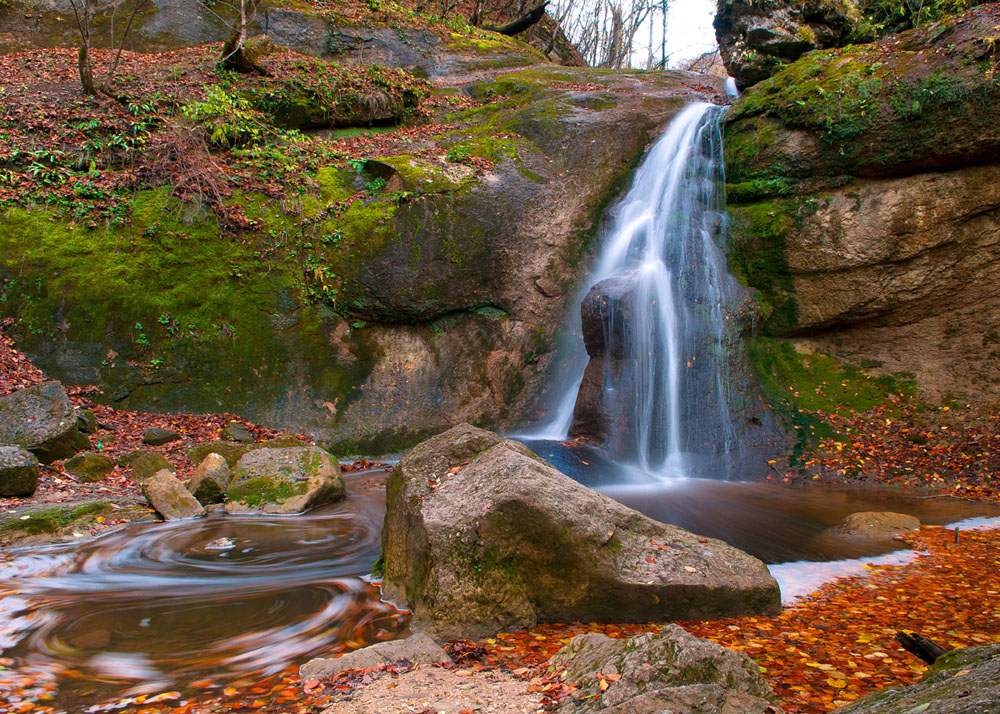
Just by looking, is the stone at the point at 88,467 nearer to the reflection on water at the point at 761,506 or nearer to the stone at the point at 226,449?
the stone at the point at 226,449

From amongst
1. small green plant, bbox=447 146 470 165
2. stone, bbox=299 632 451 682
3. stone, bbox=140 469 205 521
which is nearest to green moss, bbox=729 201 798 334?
small green plant, bbox=447 146 470 165

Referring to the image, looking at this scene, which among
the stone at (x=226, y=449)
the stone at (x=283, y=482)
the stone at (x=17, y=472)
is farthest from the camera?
the stone at (x=226, y=449)

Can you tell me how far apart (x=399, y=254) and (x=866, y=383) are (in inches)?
317

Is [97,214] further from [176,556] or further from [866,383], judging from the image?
[866,383]

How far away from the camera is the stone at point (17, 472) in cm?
634

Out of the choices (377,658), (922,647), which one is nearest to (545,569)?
(377,658)

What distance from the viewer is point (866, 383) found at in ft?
32.8

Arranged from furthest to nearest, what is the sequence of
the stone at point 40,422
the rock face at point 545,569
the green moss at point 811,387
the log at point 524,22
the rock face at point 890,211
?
1. the log at point 524,22
2. the green moss at point 811,387
3. the rock face at point 890,211
4. the stone at point 40,422
5. the rock face at point 545,569

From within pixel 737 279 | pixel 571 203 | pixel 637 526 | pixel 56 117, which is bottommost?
pixel 637 526

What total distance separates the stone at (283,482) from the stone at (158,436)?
1851 millimetres

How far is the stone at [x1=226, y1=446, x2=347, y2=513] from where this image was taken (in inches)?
283

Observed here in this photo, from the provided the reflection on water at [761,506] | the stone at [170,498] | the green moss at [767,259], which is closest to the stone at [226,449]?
the stone at [170,498]

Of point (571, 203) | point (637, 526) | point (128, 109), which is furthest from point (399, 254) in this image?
point (637, 526)

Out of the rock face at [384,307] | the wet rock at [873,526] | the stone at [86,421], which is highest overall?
the rock face at [384,307]
